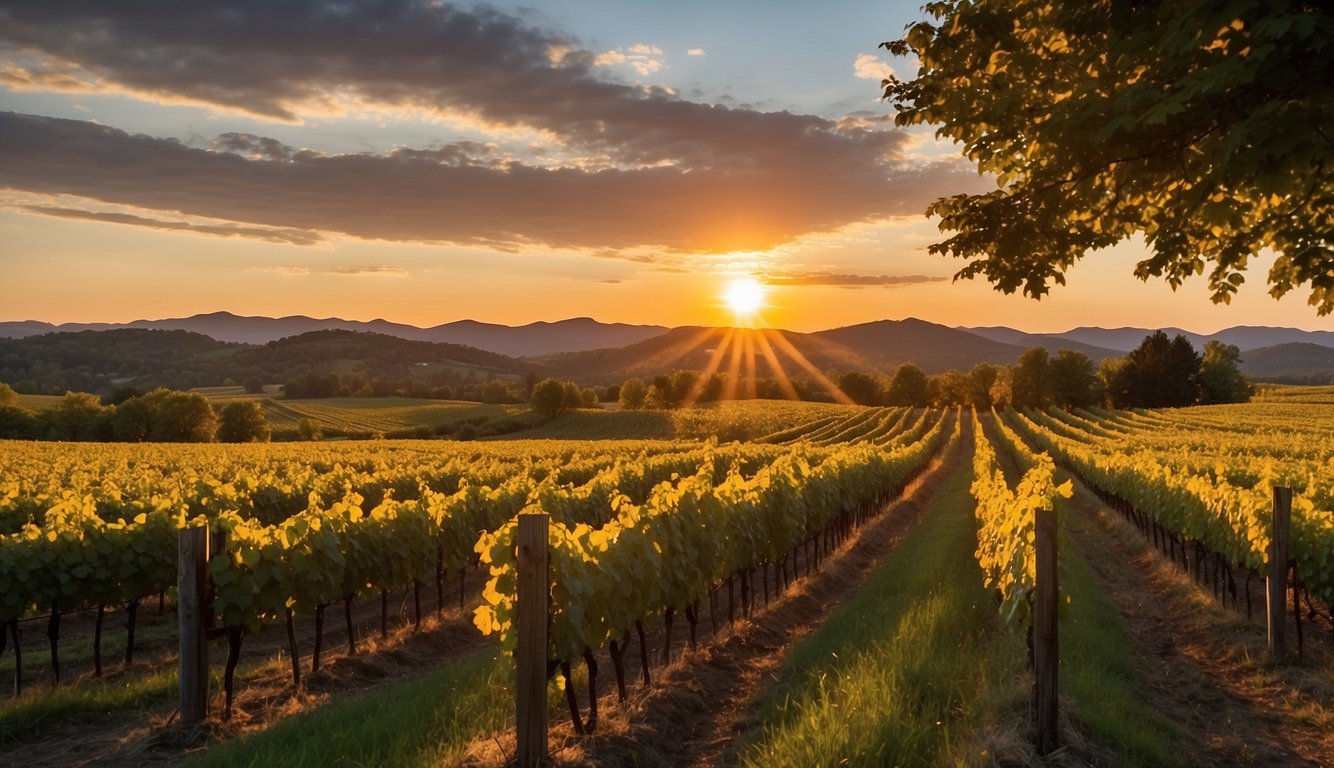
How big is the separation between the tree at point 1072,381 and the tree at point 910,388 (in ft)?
85.0

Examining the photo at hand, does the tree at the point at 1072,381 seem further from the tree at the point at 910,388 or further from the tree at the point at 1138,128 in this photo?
the tree at the point at 1138,128

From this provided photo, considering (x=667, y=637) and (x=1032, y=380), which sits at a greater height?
(x=1032, y=380)

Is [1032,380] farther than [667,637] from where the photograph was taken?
Yes

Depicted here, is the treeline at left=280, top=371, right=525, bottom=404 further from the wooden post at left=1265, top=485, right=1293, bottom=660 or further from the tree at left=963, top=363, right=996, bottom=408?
the wooden post at left=1265, top=485, right=1293, bottom=660

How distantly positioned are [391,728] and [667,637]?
11.4 ft

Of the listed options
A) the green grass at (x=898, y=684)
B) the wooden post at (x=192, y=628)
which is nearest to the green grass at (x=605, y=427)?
the green grass at (x=898, y=684)

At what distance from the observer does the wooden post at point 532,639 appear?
6.09 metres

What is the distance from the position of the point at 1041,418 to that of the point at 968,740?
83.3m

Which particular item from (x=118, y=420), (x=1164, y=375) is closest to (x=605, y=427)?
(x=118, y=420)

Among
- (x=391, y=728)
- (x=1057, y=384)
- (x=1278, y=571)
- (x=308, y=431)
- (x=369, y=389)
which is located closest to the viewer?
(x=391, y=728)

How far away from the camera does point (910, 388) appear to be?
442ft

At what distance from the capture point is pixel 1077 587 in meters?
12.5

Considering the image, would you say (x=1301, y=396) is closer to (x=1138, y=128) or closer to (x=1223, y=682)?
(x=1223, y=682)

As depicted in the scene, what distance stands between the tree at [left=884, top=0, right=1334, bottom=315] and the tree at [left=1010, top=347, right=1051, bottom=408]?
11174 cm
